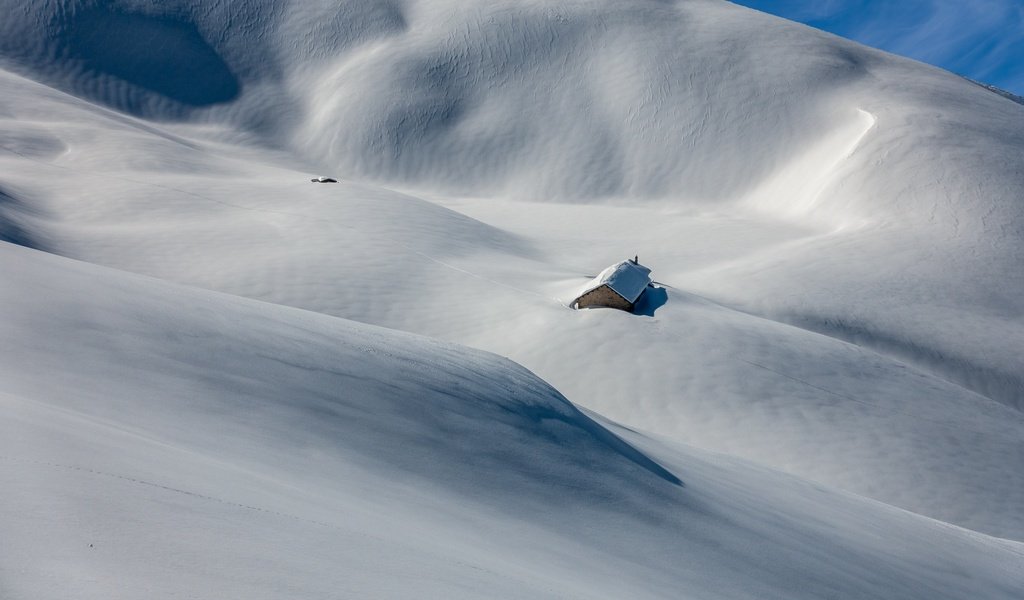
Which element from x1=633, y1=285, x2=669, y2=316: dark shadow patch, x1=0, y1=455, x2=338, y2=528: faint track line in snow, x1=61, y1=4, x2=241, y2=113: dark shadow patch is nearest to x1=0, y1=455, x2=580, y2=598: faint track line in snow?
x1=0, y1=455, x2=338, y2=528: faint track line in snow

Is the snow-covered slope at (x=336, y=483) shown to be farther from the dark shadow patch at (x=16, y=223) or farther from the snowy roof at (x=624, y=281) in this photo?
the dark shadow patch at (x=16, y=223)

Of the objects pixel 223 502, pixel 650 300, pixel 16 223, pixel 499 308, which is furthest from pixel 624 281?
pixel 223 502

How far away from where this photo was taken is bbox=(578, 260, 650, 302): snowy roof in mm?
17484

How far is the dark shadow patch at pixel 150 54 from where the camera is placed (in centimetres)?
4006

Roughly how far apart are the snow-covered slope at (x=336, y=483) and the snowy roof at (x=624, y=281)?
822 centimetres

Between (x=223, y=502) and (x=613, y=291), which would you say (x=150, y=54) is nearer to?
(x=613, y=291)

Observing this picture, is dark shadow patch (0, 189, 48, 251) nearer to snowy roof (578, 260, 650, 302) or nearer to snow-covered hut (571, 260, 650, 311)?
snow-covered hut (571, 260, 650, 311)

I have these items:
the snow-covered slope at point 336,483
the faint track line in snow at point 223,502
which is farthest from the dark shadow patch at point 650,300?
the faint track line in snow at point 223,502

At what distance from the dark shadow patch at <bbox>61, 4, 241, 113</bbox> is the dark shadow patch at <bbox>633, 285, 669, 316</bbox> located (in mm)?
28596

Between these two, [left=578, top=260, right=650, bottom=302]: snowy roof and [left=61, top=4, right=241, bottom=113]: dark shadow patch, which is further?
[left=61, top=4, right=241, bottom=113]: dark shadow patch

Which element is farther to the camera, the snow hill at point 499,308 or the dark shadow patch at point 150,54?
the dark shadow patch at point 150,54

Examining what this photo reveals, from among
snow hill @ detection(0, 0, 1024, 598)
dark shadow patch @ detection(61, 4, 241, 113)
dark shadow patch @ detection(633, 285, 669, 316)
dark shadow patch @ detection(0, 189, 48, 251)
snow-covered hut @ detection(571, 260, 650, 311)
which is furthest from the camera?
dark shadow patch @ detection(61, 4, 241, 113)

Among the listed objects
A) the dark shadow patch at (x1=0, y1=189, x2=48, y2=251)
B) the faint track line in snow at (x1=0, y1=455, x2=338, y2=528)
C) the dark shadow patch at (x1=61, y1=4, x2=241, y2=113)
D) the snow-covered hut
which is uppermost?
the dark shadow patch at (x1=61, y1=4, x2=241, y2=113)

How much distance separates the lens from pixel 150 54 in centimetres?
4122
